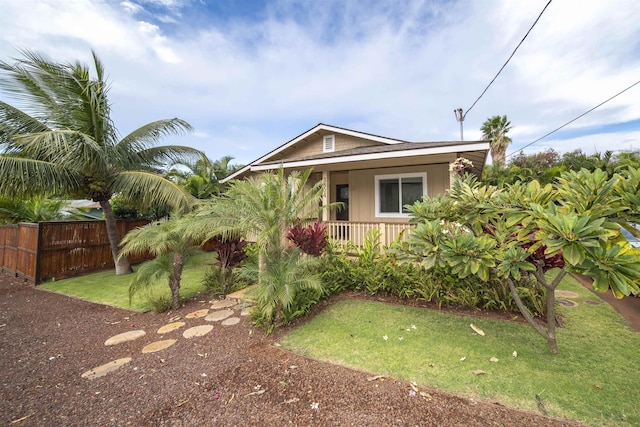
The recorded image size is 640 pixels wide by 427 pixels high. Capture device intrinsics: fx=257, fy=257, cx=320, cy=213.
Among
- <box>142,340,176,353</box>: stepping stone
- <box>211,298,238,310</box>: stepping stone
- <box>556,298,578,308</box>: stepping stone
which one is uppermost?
<box>556,298,578,308</box>: stepping stone

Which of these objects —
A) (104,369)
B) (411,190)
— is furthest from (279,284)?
(411,190)

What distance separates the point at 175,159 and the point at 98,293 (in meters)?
5.24

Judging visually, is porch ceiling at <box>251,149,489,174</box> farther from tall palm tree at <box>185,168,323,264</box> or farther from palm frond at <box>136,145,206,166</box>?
palm frond at <box>136,145,206,166</box>

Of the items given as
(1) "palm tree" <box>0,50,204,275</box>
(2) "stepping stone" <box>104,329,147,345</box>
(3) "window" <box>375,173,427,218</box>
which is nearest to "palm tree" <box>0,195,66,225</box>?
(1) "palm tree" <box>0,50,204,275</box>

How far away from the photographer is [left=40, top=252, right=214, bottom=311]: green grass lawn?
6.02 metres

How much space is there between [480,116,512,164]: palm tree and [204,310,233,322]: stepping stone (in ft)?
86.1

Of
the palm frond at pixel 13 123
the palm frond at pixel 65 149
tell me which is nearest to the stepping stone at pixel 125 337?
the palm frond at pixel 65 149

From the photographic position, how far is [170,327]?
4.62 metres

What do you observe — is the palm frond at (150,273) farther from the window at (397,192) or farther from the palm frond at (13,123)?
the window at (397,192)

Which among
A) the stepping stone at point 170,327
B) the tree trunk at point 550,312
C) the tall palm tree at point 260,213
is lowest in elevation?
the stepping stone at point 170,327

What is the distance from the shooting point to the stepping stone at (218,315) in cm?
487

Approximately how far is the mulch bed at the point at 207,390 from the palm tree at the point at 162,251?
3.57ft

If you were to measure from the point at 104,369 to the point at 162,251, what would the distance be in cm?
233

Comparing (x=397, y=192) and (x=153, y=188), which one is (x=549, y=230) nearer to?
(x=397, y=192)
